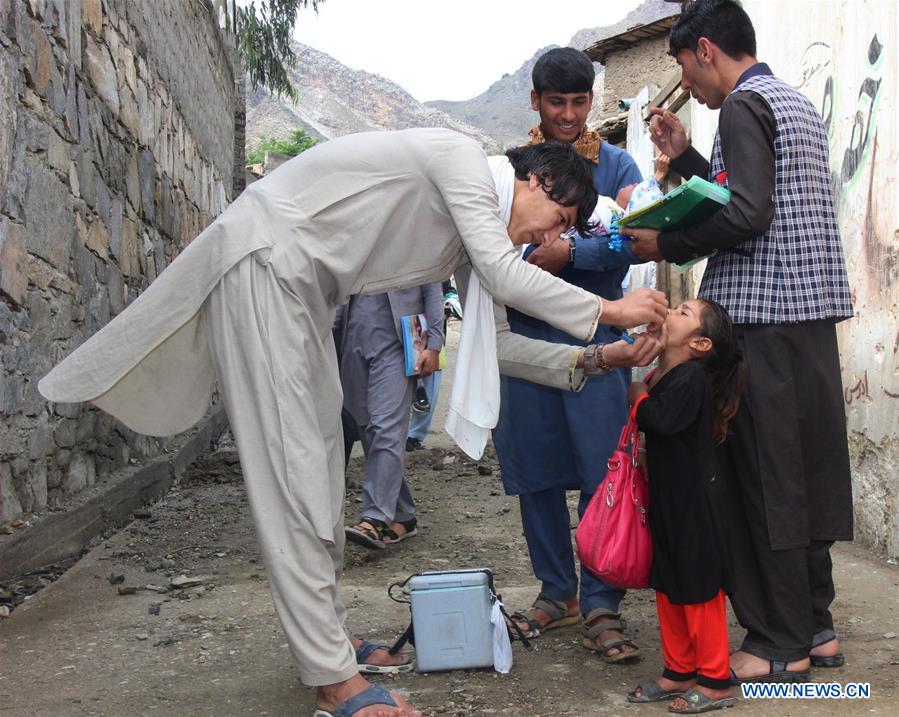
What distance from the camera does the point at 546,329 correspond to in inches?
134

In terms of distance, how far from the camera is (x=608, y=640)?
Result: 3.12 metres

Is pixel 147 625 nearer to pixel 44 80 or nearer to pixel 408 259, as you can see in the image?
pixel 408 259

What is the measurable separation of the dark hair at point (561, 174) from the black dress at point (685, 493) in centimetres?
53

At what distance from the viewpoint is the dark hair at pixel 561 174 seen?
111 inches

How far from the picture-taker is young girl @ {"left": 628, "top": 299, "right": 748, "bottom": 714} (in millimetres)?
2699

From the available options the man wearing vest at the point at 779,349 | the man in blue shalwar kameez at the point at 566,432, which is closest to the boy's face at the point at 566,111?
the man in blue shalwar kameez at the point at 566,432

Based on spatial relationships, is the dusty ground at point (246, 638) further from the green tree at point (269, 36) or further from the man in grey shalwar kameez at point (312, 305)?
the green tree at point (269, 36)

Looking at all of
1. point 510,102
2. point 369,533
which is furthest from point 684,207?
point 510,102

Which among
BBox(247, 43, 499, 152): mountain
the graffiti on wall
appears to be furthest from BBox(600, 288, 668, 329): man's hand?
BBox(247, 43, 499, 152): mountain

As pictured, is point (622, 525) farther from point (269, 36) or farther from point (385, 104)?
point (385, 104)

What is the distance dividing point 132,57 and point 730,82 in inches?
175

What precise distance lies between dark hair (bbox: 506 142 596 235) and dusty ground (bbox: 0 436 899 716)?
1.36 m

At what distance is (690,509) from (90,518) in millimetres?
3153

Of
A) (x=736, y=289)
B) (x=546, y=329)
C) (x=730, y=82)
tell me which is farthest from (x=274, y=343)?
(x=730, y=82)
